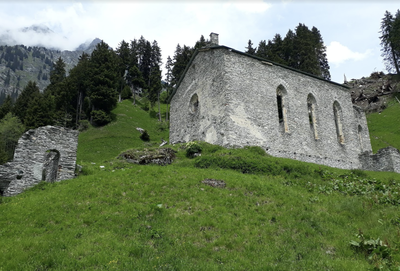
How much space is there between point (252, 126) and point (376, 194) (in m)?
10.8

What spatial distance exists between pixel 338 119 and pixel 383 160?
5564mm

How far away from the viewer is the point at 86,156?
3073 cm

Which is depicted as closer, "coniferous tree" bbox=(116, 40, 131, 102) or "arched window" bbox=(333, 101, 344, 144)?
"arched window" bbox=(333, 101, 344, 144)

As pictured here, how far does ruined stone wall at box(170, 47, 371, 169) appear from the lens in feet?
71.2

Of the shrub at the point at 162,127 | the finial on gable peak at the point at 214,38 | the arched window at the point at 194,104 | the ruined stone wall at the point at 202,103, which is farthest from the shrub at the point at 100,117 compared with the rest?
the finial on gable peak at the point at 214,38

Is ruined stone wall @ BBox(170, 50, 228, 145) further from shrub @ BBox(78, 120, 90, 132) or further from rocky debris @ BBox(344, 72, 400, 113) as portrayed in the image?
rocky debris @ BBox(344, 72, 400, 113)

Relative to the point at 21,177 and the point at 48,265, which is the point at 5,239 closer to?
the point at 48,265

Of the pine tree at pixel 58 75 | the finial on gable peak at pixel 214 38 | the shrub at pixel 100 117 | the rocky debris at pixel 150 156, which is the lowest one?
the rocky debris at pixel 150 156

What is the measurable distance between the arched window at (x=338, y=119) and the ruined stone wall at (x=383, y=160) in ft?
8.82

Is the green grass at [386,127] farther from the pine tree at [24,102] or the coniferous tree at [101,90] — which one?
the pine tree at [24,102]

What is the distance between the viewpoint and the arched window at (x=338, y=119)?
28.2 metres

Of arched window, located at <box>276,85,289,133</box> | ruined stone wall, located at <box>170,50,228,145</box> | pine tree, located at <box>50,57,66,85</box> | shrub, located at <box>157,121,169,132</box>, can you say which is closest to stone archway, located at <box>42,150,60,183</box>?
ruined stone wall, located at <box>170,50,228,145</box>

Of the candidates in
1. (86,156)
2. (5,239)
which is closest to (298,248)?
(5,239)

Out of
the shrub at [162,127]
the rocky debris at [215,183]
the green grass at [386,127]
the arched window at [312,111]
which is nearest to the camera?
the rocky debris at [215,183]
